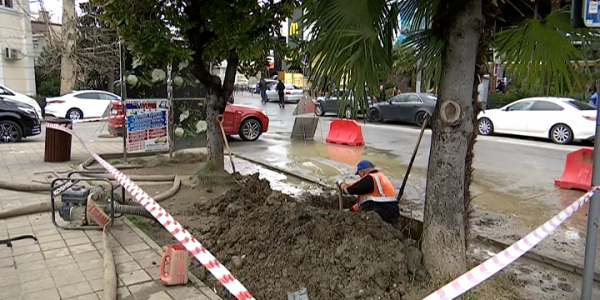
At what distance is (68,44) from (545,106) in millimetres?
21863

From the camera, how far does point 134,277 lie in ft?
12.7

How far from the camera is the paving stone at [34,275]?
150 inches

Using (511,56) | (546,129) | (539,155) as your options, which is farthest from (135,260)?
(546,129)

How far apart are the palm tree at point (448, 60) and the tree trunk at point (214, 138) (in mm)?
4117

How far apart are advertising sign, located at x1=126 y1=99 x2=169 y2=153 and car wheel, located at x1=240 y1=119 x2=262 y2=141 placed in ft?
13.7

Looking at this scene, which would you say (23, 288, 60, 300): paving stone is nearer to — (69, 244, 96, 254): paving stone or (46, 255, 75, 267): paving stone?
(46, 255, 75, 267): paving stone

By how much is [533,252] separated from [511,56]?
2351 millimetres

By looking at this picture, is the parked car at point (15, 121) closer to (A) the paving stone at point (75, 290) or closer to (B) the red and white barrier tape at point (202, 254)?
(B) the red and white barrier tape at point (202, 254)

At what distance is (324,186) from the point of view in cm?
813

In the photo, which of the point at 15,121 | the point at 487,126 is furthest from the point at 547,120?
the point at 15,121

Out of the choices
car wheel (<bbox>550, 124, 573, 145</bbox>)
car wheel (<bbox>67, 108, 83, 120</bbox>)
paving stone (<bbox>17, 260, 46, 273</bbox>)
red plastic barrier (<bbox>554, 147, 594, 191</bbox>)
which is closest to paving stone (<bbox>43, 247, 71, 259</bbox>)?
paving stone (<bbox>17, 260, 46, 273</bbox>)

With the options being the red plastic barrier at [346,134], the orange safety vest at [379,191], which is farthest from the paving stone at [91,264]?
the red plastic barrier at [346,134]

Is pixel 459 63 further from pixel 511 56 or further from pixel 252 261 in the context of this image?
pixel 252 261

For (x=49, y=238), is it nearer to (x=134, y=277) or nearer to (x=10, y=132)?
(x=134, y=277)
